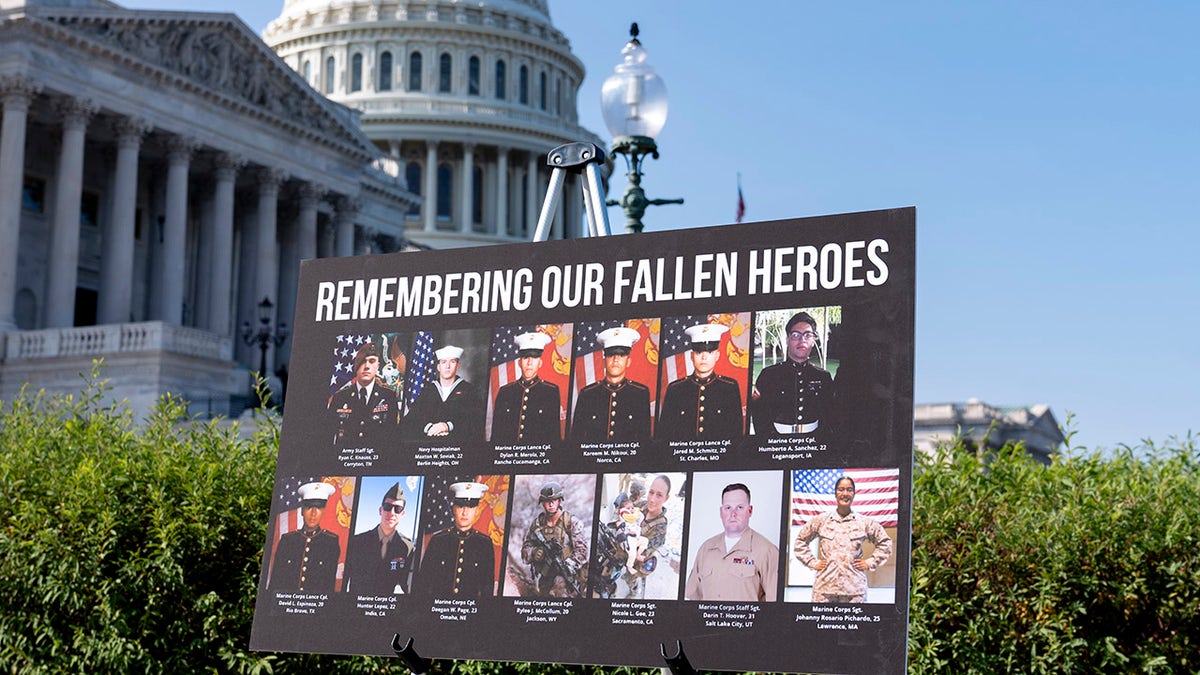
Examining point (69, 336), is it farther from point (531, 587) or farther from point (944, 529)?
point (531, 587)

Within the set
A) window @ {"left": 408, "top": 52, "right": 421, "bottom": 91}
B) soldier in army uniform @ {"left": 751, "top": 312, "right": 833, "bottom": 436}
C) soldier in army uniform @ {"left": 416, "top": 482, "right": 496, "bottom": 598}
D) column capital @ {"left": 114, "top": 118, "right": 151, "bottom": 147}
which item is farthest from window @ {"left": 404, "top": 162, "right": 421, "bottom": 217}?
soldier in army uniform @ {"left": 751, "top": 312, "right": 833, "bottom": 436}

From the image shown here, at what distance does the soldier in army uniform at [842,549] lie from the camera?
6.88 metres

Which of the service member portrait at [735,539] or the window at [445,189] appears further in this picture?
the window at [445,189]

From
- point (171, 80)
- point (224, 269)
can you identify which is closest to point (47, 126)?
point (171, 80)

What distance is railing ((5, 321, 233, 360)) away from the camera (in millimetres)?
38875

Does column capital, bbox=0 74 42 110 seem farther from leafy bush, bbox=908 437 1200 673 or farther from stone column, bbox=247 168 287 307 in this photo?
leafy bush, bbox=908 437 1200 673

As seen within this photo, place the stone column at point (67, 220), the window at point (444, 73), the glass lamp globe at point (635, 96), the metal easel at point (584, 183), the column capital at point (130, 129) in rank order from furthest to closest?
the window at point (444, 73) < the column capital at point (130, 129) < the stone column at point (67, 220) < the glass lamp globe at point (635, 96) < the metal easel at point (584, 183)

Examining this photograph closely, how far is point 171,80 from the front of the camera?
47469 mm

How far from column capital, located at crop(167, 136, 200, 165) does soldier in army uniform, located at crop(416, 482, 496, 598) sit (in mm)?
42591

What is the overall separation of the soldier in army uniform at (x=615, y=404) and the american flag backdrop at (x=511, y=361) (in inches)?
6.8

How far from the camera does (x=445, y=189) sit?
101 m

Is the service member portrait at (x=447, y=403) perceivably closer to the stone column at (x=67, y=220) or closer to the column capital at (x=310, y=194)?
the stone column at (x=67, y=220)

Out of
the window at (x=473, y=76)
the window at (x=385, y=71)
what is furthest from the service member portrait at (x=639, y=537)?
the window at (x=385, y=71)

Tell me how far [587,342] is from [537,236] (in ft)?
2.78
